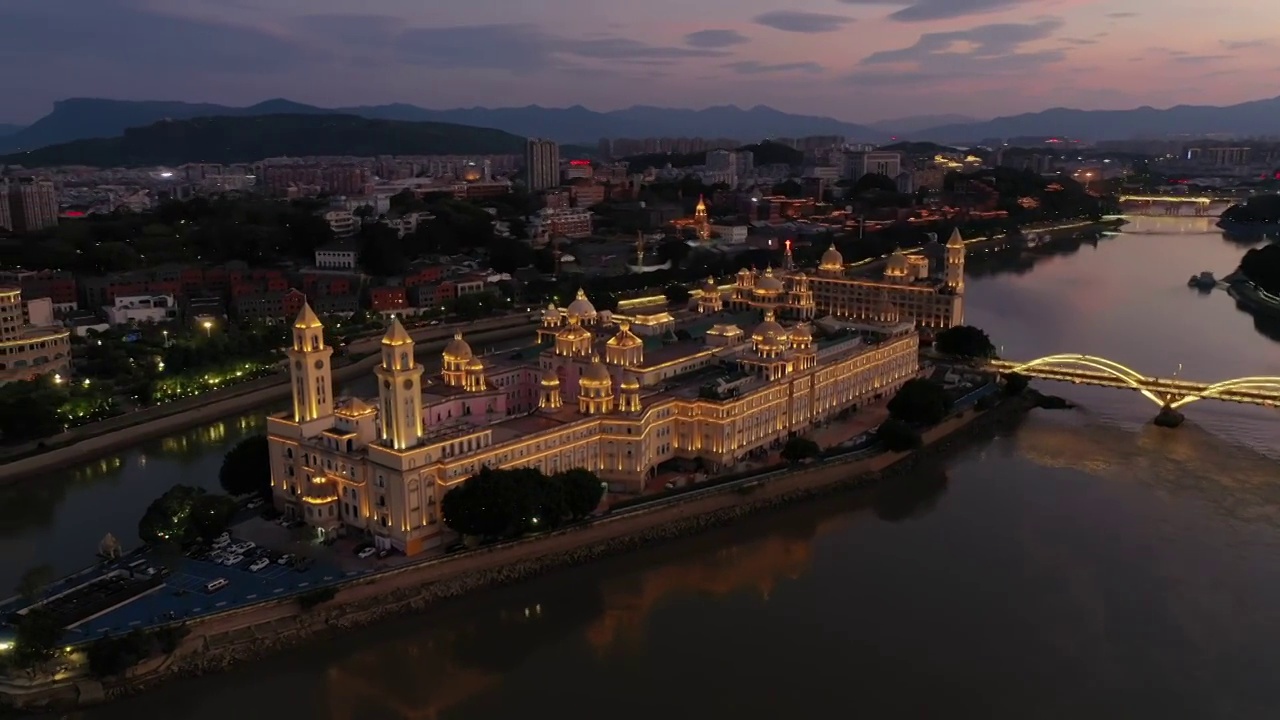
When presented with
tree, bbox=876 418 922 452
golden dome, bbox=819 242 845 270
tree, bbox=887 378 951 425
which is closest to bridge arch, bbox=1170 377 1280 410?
tree, bbox=887 378 951 425

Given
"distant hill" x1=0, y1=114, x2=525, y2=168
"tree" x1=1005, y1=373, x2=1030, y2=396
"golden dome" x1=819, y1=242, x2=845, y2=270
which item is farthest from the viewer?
"distant hill" x1=0, y1=114, x2=525, y2=168

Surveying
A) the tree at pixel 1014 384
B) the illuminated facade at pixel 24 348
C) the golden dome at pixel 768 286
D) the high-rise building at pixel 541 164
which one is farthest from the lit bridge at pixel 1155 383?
the high-rise building at pixel 541 164

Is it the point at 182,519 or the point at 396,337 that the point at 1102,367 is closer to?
the point at 396,337

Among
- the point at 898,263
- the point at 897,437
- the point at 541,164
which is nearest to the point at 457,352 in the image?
the point at 897,437

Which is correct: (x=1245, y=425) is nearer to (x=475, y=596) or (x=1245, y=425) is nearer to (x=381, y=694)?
(x=475, y=596)

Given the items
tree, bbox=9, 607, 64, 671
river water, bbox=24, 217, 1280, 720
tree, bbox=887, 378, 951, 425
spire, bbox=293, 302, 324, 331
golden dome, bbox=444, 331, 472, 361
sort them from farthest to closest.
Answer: tree, bbox=887, 378, 951, 425 < golden dome, bbox=444, 331, 472, 361 < spire, bbox=293, 302, 324, 331 < river water, bbox=24, 217, 1280, 720 < tree, bbox=9, 607, 64, 671

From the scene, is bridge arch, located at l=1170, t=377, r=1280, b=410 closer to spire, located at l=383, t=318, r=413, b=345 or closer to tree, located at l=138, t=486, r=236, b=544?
spire, located at l=383, t=318, r=413, b=345

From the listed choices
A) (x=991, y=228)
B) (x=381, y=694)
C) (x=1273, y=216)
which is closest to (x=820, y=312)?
(x=381, y=694)
